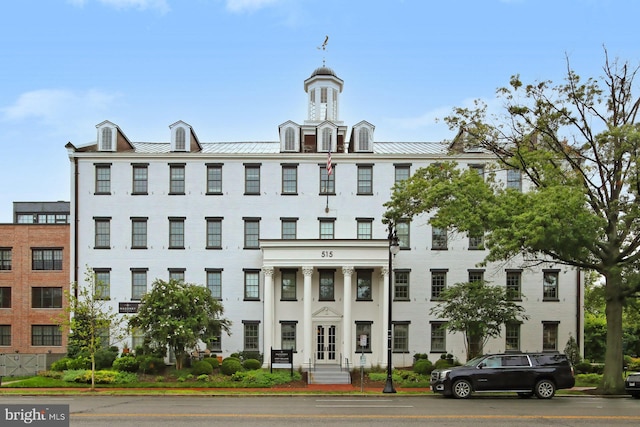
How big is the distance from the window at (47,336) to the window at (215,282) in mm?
10171

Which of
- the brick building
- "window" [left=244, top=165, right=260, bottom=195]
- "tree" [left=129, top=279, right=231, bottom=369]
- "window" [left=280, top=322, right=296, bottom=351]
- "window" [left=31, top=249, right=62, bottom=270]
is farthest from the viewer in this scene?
"window" [left=31, top=249, right=62, bottom=270]

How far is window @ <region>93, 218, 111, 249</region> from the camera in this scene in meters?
40.2

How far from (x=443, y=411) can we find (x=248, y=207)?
21.9 meters

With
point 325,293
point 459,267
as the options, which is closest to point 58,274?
point 325,293

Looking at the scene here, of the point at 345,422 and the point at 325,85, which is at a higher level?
the point at 325,85

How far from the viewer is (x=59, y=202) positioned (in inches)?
2338

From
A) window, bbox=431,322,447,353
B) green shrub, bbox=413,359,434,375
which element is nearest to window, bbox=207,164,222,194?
window, bbox=431,322,447,353

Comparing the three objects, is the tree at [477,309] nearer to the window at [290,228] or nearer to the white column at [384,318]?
the white column at [384,318]

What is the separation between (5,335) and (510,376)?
31.2 m

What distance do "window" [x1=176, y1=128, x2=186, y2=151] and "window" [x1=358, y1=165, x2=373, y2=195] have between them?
1071 cm

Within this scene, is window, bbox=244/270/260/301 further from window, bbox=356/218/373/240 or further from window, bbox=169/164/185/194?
window, bbox=356/218/373/240

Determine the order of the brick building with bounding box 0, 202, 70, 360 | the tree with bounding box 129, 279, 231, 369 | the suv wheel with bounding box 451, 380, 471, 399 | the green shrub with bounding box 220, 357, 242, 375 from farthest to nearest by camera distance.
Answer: the brick building with bounding box 0, 202, 70, 360
the green shrub with bounding box 220, 357, 242, 375
the tree with bounding box 129, 279, 231, 369
the suv wheel with bounding box 451, 380, 471, 399

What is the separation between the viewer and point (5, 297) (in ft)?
139

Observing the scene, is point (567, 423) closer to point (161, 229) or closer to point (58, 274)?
point (161, 229)
